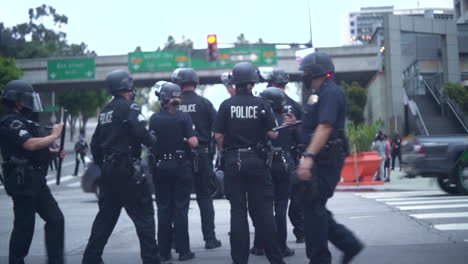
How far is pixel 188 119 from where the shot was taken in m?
7.19

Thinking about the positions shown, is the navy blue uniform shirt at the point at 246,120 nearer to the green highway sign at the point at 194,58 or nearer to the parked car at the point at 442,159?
the parked car at the point at 442,159

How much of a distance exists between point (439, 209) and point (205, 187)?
16.7 feet

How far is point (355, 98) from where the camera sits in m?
46.1

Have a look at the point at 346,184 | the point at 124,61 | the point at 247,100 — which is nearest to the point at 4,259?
the point at 247,100

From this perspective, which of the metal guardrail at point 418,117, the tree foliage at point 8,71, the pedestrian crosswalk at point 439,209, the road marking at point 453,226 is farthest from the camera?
the tree foliage at point 8,71

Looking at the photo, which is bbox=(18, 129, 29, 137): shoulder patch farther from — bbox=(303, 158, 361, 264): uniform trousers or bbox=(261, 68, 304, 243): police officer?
bbox=(261, 68, 304, 243): police officer

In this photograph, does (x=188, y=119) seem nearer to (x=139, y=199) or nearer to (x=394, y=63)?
(x=139, y=199)

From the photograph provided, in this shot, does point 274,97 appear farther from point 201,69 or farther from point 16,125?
point 201,69

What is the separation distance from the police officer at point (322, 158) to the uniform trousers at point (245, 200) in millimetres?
698

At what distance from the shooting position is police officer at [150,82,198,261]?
7074 mm

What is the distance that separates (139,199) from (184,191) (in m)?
1.07

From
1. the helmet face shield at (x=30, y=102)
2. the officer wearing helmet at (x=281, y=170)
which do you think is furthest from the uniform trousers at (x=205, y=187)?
the helmet face shield at (x=30, y=102)

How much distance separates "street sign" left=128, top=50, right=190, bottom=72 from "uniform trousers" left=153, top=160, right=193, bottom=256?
35.0 meters

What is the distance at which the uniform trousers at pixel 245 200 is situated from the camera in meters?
6.23
